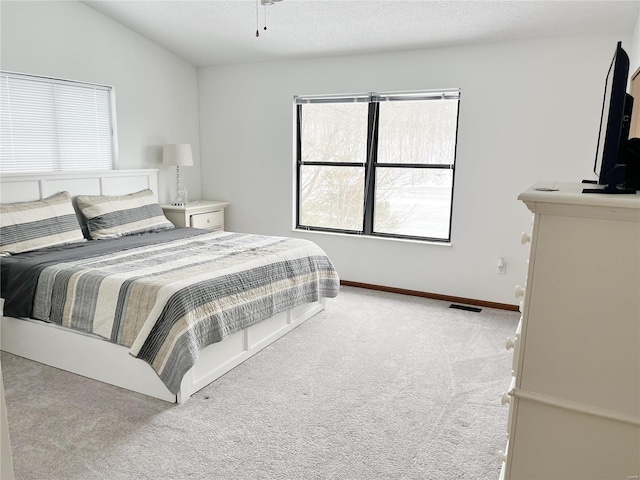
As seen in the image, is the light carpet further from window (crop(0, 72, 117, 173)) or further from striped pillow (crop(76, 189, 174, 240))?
window (crop(0, 72, 117, 173))

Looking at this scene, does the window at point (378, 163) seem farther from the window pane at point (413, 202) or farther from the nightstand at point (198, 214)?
the nightstand at point (198, 214)

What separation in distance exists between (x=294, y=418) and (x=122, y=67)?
12.1 ft

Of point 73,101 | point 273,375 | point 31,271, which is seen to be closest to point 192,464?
point 273,375

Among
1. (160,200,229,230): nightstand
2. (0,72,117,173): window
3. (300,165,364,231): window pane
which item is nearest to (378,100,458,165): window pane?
(300,165,364,231): window pane

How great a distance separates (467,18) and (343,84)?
135 centimetres

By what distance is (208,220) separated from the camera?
504 centimetres

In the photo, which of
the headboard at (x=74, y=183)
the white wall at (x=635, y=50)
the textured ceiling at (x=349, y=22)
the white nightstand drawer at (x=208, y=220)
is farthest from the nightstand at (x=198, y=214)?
the white wall at (x=635, y=50)

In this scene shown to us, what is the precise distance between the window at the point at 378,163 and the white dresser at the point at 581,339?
3071 millimetres

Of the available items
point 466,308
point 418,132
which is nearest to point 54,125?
point 418,132

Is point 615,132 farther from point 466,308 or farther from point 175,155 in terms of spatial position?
point 175,155

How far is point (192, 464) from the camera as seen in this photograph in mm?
2029

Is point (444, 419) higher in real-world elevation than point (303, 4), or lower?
lower

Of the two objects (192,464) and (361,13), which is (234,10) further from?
(192,464)

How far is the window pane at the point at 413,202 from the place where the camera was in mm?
4352
